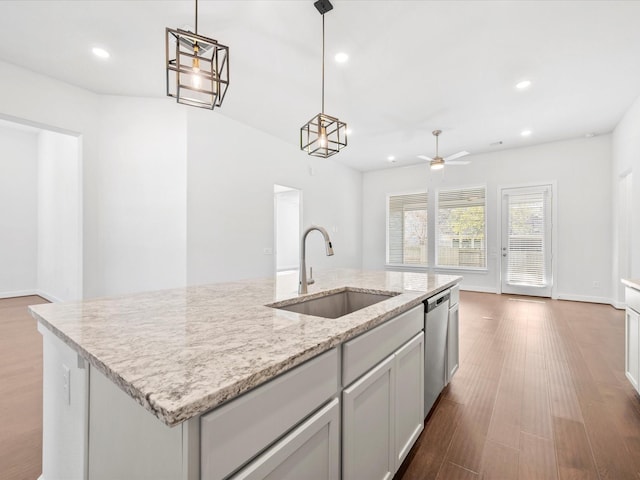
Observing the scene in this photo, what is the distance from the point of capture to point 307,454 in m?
0.87

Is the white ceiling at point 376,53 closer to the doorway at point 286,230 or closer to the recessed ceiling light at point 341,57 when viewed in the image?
the recessed ceiling light at point 341,57

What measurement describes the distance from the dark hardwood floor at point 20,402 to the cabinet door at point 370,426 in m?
1.68

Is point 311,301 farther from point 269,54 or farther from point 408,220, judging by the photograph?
point 408,220

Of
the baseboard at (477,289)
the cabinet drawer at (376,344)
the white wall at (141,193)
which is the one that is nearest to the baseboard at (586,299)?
the baseboard at (477,289)

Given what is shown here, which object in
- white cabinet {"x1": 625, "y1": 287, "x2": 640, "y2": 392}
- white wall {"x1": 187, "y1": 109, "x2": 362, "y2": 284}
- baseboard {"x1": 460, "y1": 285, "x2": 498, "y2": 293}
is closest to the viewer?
white cabinet {"x1": 625, "y1": 287, "x2": 640, "y2": 392}

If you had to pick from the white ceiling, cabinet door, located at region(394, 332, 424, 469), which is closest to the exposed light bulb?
the white ceiling

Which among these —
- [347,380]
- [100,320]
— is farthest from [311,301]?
[100,320]

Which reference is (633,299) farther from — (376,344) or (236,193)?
(236,193)

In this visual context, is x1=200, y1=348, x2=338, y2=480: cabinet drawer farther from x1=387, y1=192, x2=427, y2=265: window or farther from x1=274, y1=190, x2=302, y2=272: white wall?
x1=274, y1=190, x2=302, y2=272: white wall

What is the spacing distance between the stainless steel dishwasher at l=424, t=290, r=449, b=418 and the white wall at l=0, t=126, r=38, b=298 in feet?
25.5

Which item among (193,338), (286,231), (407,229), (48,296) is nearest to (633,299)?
(193,338)

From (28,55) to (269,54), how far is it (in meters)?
2.48

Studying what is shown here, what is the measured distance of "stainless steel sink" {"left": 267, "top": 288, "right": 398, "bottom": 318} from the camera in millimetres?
1725

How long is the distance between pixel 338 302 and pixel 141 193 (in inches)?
133
